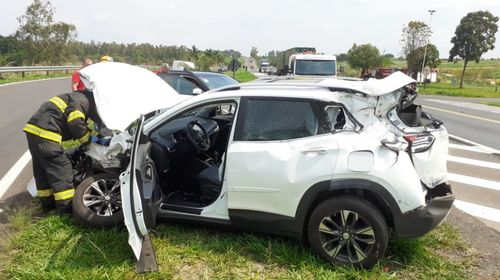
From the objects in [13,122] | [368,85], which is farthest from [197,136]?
[13,122]

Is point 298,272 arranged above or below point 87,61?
below

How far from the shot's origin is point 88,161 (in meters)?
4.63

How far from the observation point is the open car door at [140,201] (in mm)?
3355

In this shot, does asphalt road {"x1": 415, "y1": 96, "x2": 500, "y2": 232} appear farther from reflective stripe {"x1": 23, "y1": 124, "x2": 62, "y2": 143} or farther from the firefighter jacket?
Result: reflective stripe {"x1": 23, "y1": 124, "x2": 62, "y2": 143}

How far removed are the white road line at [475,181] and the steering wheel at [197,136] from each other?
176 inches

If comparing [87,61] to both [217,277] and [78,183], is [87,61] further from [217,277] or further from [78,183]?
[217,277]

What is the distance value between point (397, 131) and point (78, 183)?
3.37 metres

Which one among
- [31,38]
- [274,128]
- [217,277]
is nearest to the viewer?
[217,277]

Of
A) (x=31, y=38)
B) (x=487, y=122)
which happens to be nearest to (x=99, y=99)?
(x=487, y=122)

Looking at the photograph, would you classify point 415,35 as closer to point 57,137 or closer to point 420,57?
point 420,57

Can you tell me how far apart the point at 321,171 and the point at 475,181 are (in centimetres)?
471

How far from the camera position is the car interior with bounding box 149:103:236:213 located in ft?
13.6

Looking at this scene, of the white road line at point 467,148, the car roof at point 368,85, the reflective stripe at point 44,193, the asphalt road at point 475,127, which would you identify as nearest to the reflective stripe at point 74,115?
the reflective stripe at point 44,193

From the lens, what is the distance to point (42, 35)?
130 feet
